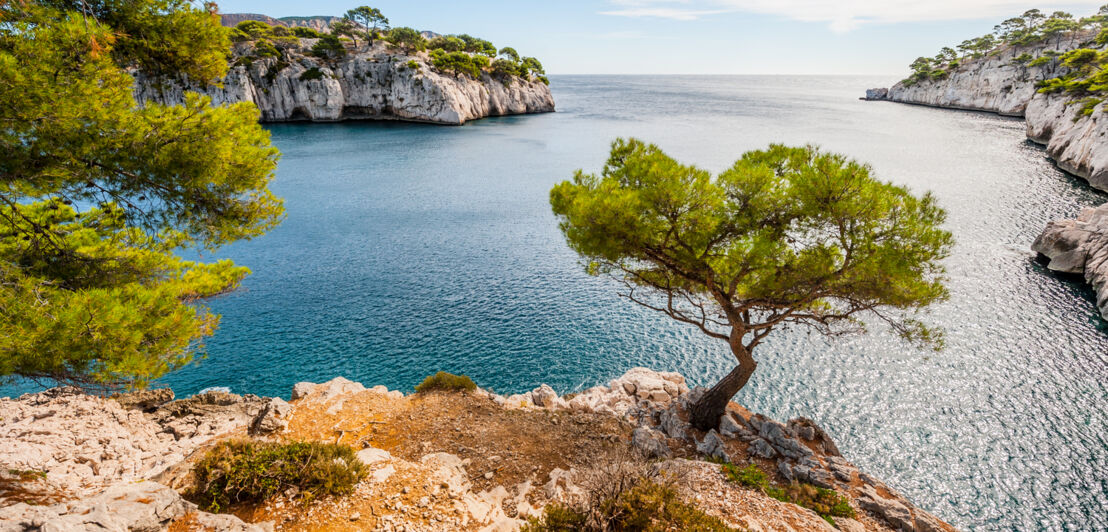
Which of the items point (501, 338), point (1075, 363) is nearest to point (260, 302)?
point (501, 338)

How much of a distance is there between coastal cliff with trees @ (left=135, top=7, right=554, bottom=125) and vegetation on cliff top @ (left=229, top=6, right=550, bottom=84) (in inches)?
6.4

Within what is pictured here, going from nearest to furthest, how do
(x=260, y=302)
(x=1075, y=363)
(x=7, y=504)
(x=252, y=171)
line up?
1. (x=7, y=504)
2. (x=252, y=171)
3. (x=1075, y=363)
4. (x=260, y=302)

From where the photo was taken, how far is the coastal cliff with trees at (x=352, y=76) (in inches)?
2815

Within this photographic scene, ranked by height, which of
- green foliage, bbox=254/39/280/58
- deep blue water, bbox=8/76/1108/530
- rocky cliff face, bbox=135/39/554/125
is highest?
green foliage, bbox=254/39/280/58

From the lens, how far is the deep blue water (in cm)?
1345

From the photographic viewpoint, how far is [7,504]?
5602mm

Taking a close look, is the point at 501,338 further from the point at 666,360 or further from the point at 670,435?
the point at 670,435

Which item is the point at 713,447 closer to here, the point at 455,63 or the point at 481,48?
the point at 455,63

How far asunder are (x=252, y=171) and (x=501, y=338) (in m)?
13.0

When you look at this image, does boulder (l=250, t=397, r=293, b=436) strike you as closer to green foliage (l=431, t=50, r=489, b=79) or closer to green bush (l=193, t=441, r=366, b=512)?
green bush (l=193, t=441, r=366, b=512)

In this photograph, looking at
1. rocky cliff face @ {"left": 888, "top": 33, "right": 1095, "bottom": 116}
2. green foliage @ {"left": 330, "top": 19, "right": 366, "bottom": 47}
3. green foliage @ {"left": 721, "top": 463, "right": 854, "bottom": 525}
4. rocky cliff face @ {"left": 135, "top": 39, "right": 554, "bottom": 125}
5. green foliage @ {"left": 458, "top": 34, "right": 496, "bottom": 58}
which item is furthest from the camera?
green foliage @ {"left": 458, "top": 34, "right": 496, "bottom": 58}

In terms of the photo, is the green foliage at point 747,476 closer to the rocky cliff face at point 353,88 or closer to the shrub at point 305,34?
the rocky cliff face at point 353,88

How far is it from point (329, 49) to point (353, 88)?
8.32m

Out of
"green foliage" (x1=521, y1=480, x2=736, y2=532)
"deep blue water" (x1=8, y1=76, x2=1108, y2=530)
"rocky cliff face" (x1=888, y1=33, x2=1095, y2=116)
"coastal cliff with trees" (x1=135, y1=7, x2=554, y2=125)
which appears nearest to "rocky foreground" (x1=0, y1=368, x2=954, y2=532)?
"green foliage" (x1=521, y1=480, x2=736, y2=532)
